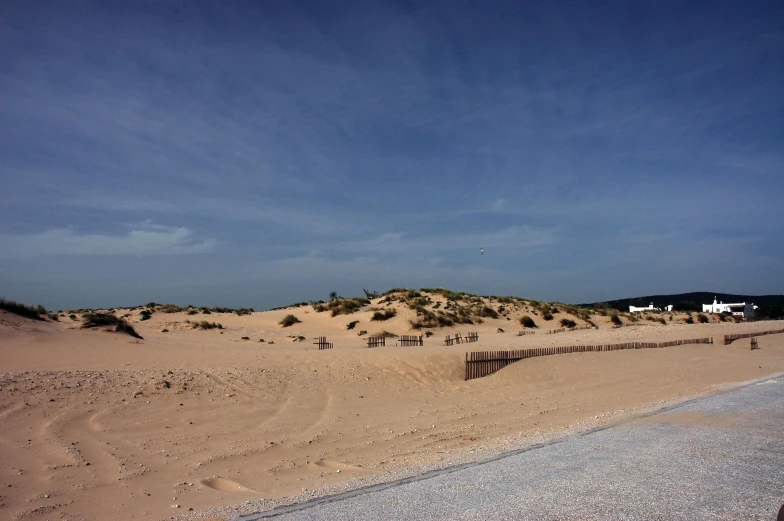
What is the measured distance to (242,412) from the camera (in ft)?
42.0

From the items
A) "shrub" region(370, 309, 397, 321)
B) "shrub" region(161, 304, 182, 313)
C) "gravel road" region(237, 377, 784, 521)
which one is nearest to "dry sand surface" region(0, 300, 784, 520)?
"gravel road" region(237, 377, 784, 521)

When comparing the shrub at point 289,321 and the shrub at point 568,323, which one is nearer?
the shrub at point 289,321

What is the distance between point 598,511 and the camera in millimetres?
6066

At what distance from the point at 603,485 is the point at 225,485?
202 inches

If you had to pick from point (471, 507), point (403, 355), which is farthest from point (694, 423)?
point (403, 355)

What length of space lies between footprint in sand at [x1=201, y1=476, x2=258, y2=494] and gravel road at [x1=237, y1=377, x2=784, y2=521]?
1.93m

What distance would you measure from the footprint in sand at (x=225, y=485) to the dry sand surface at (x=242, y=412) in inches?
1.6

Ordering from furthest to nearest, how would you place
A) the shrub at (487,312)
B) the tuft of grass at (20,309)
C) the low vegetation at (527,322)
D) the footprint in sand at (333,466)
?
1. the shrub at (487,312)
2. the low vegetation at (527,322)
3. the tuft of grass at (20,309)
4. the footprint in sand at (333,466)

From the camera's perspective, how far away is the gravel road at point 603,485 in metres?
6.09

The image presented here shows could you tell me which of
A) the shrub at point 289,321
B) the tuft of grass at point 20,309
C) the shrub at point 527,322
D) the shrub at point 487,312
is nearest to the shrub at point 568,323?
the shrub at point 527,322

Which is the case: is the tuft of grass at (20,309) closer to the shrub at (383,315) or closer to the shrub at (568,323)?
the shrub at (383,315)

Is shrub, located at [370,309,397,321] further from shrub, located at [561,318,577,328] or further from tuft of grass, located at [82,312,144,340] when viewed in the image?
tuft of grass, located at [82,312,144,340]

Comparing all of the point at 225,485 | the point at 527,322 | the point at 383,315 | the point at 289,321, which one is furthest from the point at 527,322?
the point at 225,485

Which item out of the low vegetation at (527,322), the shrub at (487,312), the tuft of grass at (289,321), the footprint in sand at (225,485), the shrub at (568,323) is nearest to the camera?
the footprint in sand at (225,485)
